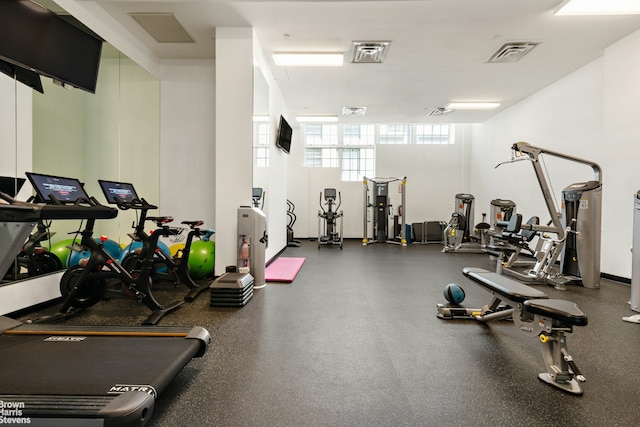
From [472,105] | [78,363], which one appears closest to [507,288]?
[78,363]

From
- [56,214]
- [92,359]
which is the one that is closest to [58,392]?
[92,359]

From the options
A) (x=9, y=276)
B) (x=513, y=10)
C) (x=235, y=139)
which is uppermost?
(x=513, y=10)

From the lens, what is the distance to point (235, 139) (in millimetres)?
4027

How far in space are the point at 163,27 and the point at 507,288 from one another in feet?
16.1

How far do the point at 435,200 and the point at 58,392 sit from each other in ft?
30.4

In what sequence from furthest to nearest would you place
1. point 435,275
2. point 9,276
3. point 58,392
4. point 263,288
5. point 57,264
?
point 435,275
point 263,288
point 57,264
point 9,276
point 58,392

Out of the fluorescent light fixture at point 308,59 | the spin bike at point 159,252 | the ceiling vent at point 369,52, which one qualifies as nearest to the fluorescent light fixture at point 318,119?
the fluorescent light fixture at point 308,59

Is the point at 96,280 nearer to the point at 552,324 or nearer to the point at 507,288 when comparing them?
the point at 507,288

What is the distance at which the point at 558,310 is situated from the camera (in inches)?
69.6

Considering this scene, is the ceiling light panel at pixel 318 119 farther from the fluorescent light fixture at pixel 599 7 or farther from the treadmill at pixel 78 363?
the treadmill at pixel 78 363

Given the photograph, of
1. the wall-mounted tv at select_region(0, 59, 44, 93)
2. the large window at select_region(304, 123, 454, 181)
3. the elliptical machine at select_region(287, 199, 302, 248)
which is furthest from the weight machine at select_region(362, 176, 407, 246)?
the wall-mounted tv at select_region(0, 59, 44, 93)

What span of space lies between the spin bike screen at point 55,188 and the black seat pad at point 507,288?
10.9ft

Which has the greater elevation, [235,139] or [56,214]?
[235,139]

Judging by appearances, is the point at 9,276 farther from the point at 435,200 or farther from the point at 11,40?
the point at 435,200
